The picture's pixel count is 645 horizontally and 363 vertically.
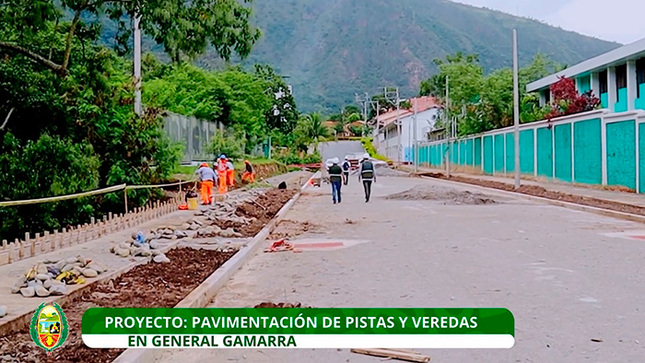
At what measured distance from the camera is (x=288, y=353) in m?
5.97

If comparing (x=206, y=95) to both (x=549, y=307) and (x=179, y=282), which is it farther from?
(x=549, y=307)

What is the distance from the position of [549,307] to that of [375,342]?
2.73 metres

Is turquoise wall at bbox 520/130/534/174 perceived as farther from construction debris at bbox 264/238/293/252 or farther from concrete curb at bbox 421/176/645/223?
construction debris at bbox 264/238/293/252

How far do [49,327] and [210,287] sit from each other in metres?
3.52

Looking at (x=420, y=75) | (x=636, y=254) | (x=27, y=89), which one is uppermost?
(x=420, y=75)

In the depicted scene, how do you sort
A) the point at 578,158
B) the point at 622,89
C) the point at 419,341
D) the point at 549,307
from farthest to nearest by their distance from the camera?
the point at 622,89 < the point at 578,158 < the point at 549,307 < the point at 419,341

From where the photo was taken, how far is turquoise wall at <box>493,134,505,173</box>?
4531 centimetres

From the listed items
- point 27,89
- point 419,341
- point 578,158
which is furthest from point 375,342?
point 578,158

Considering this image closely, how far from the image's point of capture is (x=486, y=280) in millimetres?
9133

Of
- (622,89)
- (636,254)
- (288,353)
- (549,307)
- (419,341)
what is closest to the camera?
(419,341)

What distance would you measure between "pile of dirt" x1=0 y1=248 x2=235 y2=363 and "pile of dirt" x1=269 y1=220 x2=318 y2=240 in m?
3.54

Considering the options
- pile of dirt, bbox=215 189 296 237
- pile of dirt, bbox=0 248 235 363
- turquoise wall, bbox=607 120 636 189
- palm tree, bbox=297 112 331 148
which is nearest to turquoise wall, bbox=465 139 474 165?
turquoise wall, bbox=607 120 636 189

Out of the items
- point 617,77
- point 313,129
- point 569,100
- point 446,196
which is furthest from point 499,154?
point 313,129

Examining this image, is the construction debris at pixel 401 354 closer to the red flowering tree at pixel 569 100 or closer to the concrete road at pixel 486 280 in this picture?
the concrete road at pixel 486 280
